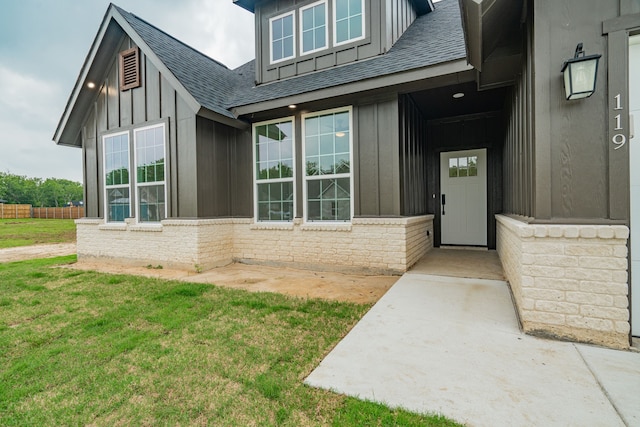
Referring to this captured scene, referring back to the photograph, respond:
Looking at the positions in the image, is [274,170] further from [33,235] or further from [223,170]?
[33,235]

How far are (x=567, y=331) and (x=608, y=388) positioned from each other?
710 millimetres

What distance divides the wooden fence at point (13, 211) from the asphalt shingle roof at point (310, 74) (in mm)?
37413

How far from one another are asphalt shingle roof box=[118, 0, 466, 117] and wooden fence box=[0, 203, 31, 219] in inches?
1473

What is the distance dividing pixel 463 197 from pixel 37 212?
4368cm

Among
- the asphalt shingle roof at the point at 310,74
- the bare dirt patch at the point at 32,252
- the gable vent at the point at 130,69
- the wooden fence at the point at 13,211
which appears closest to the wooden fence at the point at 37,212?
the wooden fence at the point at 13,211

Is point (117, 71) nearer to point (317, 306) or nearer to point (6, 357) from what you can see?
point (6, 357)

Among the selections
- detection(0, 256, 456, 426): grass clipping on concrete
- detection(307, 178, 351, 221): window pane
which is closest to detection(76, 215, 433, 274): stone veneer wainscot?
detection(307, 178, 351, 221): window pane

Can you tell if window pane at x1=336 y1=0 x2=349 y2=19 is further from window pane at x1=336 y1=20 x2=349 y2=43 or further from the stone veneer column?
the stone veneer column

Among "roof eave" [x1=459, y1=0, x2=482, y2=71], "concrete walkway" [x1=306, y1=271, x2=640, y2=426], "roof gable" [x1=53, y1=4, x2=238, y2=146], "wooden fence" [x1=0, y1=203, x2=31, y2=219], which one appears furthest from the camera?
"wooden fence" [x1=0, y1=203, x2=31, y2=219]

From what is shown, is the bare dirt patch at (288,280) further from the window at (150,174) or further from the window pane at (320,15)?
the window pane at (320,15)

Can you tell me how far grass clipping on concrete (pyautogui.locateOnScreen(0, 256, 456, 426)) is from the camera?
66.9 inches

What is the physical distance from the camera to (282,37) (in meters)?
6.71

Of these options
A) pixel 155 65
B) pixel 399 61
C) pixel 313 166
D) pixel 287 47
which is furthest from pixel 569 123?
pixel 155 65

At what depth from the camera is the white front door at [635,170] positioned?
231cm
